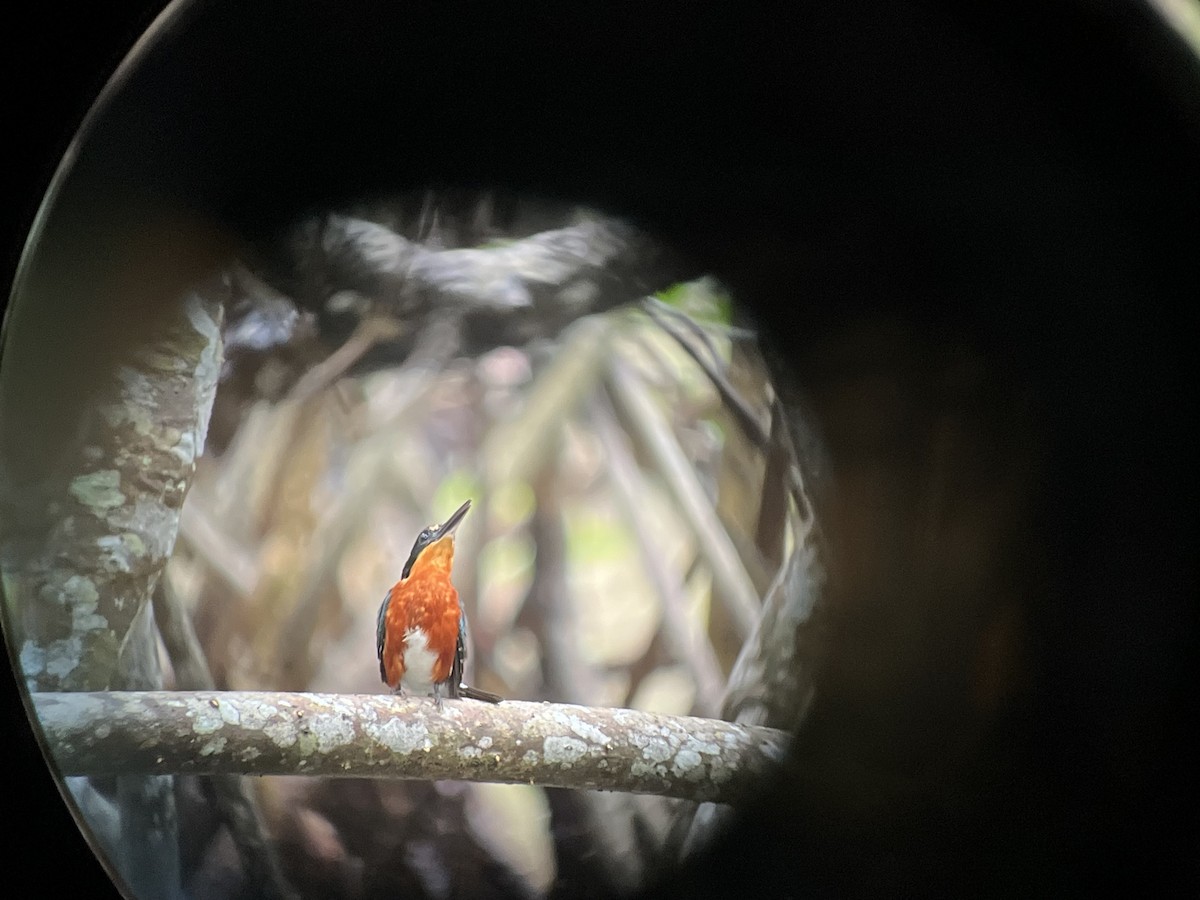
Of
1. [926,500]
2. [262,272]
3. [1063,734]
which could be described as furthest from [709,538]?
[262,272]

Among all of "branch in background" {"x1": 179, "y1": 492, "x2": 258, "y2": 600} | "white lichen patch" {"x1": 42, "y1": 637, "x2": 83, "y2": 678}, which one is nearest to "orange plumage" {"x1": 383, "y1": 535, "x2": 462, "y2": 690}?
→ "branch in background" {"x1": 179, "y1": 492, "x2": 258, "y2": 600}

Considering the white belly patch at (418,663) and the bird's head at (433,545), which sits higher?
the bird's head at (433,545)

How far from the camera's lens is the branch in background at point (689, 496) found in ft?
2.22

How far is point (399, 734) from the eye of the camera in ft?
2.21

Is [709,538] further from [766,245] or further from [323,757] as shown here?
[323,757]

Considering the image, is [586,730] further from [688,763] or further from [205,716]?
[205,716]

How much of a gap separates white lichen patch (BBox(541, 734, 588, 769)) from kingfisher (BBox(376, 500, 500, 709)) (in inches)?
2.0

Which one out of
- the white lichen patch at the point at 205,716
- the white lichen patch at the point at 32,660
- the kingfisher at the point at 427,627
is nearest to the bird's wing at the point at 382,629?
the kingfisher at the point at 427,627

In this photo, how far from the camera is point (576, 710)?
69 centimetres

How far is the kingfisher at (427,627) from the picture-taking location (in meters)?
0.69

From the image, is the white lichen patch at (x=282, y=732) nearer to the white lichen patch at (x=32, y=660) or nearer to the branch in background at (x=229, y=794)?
the branch in background at (x=229, y=794)

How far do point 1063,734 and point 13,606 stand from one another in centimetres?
69

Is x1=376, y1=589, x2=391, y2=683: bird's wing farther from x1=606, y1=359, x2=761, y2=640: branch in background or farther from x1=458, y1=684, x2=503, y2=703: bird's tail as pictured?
x1=606, y1=359, x2=761, y2=640: branch in background

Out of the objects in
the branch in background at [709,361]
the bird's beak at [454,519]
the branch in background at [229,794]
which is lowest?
the branch in background at [229,794]
